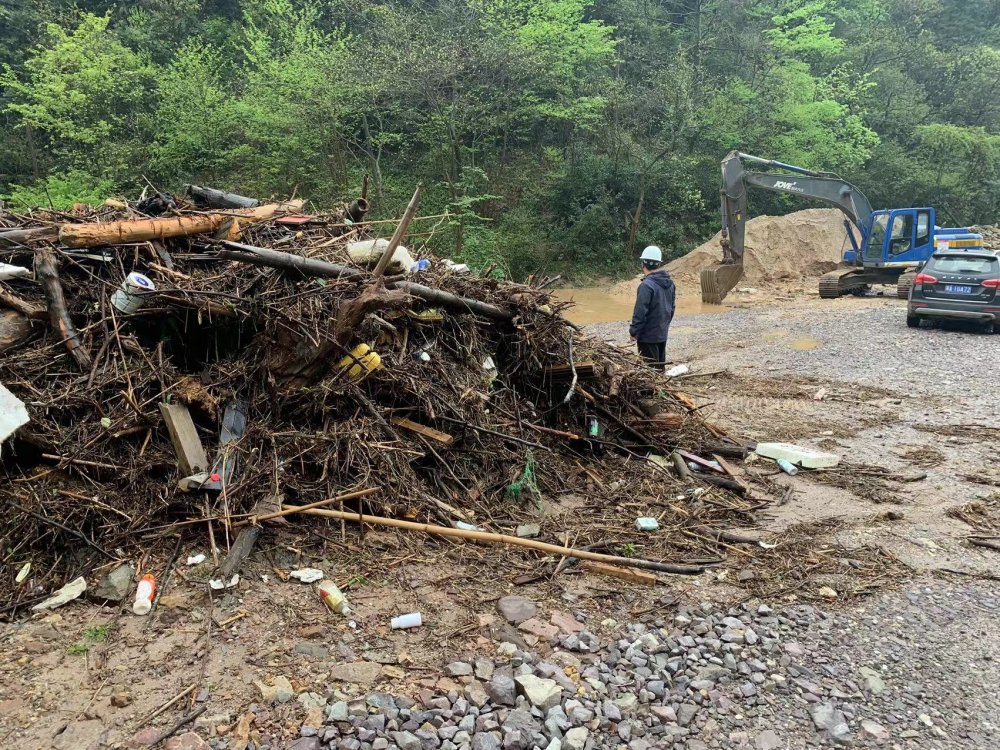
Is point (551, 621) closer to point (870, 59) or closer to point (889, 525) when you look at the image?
point (889, 525)

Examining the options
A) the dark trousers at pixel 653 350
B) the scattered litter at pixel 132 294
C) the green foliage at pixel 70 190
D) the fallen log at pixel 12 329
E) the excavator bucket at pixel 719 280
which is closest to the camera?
the fallen log at pixel 12 329

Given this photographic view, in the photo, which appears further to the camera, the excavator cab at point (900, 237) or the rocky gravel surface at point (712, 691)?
the excavator cab at point (900, 237)

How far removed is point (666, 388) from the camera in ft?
21.4

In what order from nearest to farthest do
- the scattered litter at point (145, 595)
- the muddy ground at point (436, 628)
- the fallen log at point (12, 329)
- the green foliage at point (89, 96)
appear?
1. the muddy ground at point (436, 628)
2. the scattered litter at point (145, 595)
3. the fallen log at point (12, 329)
4. the green foliage at point (89, 96)

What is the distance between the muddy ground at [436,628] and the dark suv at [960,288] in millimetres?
7732

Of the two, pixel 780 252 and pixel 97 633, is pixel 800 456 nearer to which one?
pixel 97 633

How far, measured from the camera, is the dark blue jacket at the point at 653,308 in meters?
7.25

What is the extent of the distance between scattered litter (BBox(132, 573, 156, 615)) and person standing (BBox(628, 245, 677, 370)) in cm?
514

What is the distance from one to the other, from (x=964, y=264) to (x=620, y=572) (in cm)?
1197

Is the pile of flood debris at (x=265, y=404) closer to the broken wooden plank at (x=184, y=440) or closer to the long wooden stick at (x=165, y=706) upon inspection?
the broken wooden plank at (x=184, y=440)

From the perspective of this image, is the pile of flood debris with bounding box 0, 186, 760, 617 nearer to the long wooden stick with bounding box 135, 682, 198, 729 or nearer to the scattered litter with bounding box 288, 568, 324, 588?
the scattered litter with bounding box 288, 568, 324, 588

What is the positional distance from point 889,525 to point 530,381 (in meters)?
2.98

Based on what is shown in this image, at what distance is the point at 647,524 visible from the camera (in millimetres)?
4594

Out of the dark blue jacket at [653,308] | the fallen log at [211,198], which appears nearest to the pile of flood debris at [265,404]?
the fallen log at [211,198]
